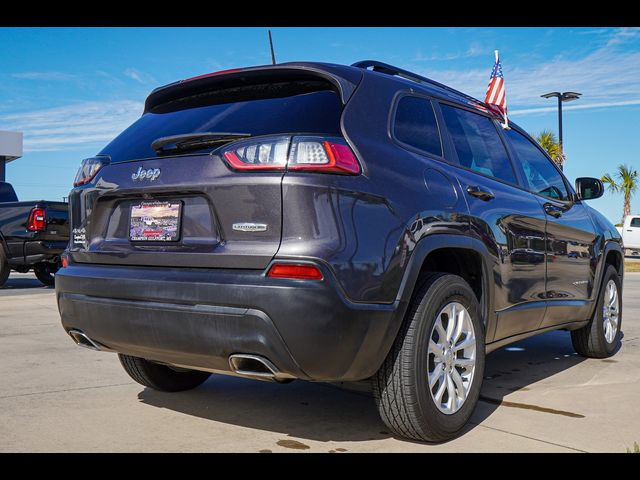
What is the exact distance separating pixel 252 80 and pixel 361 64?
0.66 m

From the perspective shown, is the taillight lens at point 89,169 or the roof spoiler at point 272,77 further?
the taillight lens at point 89,169

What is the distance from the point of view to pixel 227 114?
325 centimetres

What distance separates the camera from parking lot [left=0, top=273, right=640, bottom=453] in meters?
3.20

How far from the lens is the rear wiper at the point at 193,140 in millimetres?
3014

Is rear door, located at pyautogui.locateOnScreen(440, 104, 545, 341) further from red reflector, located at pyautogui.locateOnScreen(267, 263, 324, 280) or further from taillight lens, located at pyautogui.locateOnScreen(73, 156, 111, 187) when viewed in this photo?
taillight lens, located at pyautogui.locateOnScreen(73, 156, 111, 187)

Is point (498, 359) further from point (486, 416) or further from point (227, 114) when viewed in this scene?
point (227, 114)

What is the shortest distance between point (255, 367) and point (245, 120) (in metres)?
1.12

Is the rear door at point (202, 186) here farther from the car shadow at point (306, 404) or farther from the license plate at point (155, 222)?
the car shadow at point (306, 404)

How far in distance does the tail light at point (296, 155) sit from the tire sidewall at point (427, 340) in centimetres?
75

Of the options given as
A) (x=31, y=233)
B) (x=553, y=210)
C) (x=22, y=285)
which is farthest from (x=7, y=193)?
(x=553, y=210)

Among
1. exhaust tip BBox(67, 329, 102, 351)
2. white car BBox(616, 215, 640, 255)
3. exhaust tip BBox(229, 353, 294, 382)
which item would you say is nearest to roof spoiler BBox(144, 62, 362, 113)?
exhaust tip BBox(229, 353, 294, 382)

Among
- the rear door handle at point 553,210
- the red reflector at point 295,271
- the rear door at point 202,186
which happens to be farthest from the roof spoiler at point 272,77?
the rear door handle at point 553,210

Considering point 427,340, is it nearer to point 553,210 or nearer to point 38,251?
point 553,210

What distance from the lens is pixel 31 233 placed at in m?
10.8
